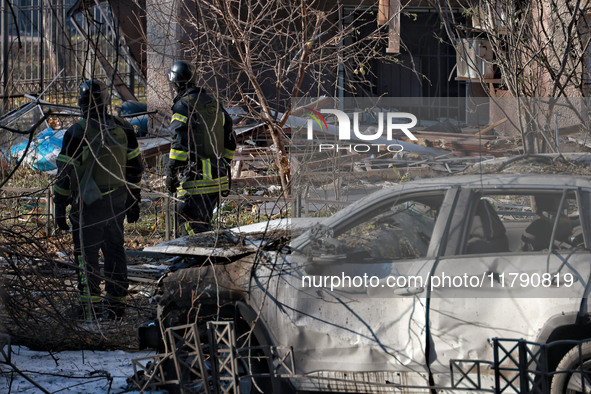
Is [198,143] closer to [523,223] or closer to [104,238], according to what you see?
[104,238]

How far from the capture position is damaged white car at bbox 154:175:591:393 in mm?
3656

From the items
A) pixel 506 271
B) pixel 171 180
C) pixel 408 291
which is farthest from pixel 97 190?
pixel 506 271

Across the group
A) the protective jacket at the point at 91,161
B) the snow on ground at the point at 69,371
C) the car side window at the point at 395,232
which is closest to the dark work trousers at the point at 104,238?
the protective jacket at the point at 91,161

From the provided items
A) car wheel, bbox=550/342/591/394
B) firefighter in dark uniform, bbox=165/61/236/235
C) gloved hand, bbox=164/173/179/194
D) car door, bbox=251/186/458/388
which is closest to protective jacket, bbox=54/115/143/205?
gloved hand, bbox=164/173/179/194

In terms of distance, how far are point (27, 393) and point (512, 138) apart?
3.50 m

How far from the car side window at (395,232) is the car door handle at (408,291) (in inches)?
7.3

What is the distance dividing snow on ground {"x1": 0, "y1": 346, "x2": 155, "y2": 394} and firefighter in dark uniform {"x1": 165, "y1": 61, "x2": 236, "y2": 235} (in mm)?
1378

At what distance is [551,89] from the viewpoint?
6305 mm

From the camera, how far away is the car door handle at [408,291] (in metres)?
3.90

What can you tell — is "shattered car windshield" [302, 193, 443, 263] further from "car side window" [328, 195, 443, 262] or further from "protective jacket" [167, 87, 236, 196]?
"protective jacket" [167, 87, 236, 196]

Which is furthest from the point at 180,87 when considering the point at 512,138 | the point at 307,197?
the point at 512,138

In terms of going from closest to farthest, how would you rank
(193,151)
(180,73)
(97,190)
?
(97,190)
(193,151)
(180,73)

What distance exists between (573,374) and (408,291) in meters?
0.94

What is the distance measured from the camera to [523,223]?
3832 millimetres
